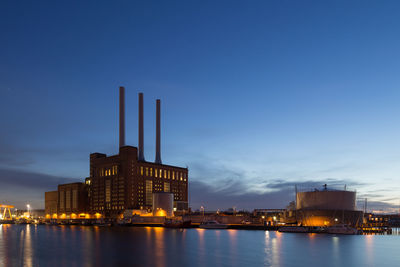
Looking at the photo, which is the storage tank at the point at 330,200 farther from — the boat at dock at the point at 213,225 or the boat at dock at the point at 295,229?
the boat at dock at the point at 213,225

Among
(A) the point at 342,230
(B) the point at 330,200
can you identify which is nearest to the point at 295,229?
(A) the point at 342,230

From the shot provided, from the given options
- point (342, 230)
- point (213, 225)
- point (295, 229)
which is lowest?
point (213, 225)

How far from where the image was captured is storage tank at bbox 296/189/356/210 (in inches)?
Result: 6078

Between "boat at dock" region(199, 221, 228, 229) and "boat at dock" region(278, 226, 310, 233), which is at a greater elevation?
"boat at dock" region(278, 226, 310, 233)

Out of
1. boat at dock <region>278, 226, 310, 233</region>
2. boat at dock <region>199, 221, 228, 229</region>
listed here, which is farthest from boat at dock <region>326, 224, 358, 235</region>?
boat at dock <region>199, 221, 228, 229</region>

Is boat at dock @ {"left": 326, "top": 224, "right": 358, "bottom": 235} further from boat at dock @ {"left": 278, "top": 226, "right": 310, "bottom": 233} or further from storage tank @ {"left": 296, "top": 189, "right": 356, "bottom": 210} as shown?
storage tank @ {"left": 296, "top": 189, "right": 356, "bottom": 210}

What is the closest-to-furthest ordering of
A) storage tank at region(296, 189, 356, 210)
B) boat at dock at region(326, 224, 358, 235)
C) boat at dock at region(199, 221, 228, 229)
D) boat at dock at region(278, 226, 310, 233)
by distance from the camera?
1. boat at dock at region(326, 224, 358, 235)
2. boat at dock at region(278, 226, 310, 233)
3. storage tank at region(296, 189, 356, 210)
4. boat at dock at region(199, 221, 228, 229)

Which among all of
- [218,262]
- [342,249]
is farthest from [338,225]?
[218,262]

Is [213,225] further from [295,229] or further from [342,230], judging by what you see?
[342,230]

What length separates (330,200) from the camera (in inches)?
6078

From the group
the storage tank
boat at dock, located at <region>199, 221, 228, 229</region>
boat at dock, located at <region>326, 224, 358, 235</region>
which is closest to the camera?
boat at dock, located at <region>326, 224, 358, 235</region>

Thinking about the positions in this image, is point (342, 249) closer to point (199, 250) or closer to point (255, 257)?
point (255, 257)

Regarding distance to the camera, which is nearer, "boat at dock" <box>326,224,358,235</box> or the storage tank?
"boat at dock" <box>326,224,358,235</box>

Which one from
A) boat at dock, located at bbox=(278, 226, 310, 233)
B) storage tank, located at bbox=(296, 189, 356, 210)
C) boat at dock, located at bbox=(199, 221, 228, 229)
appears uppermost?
storage tank, located at bbox=(296, 189, 356, 210)
